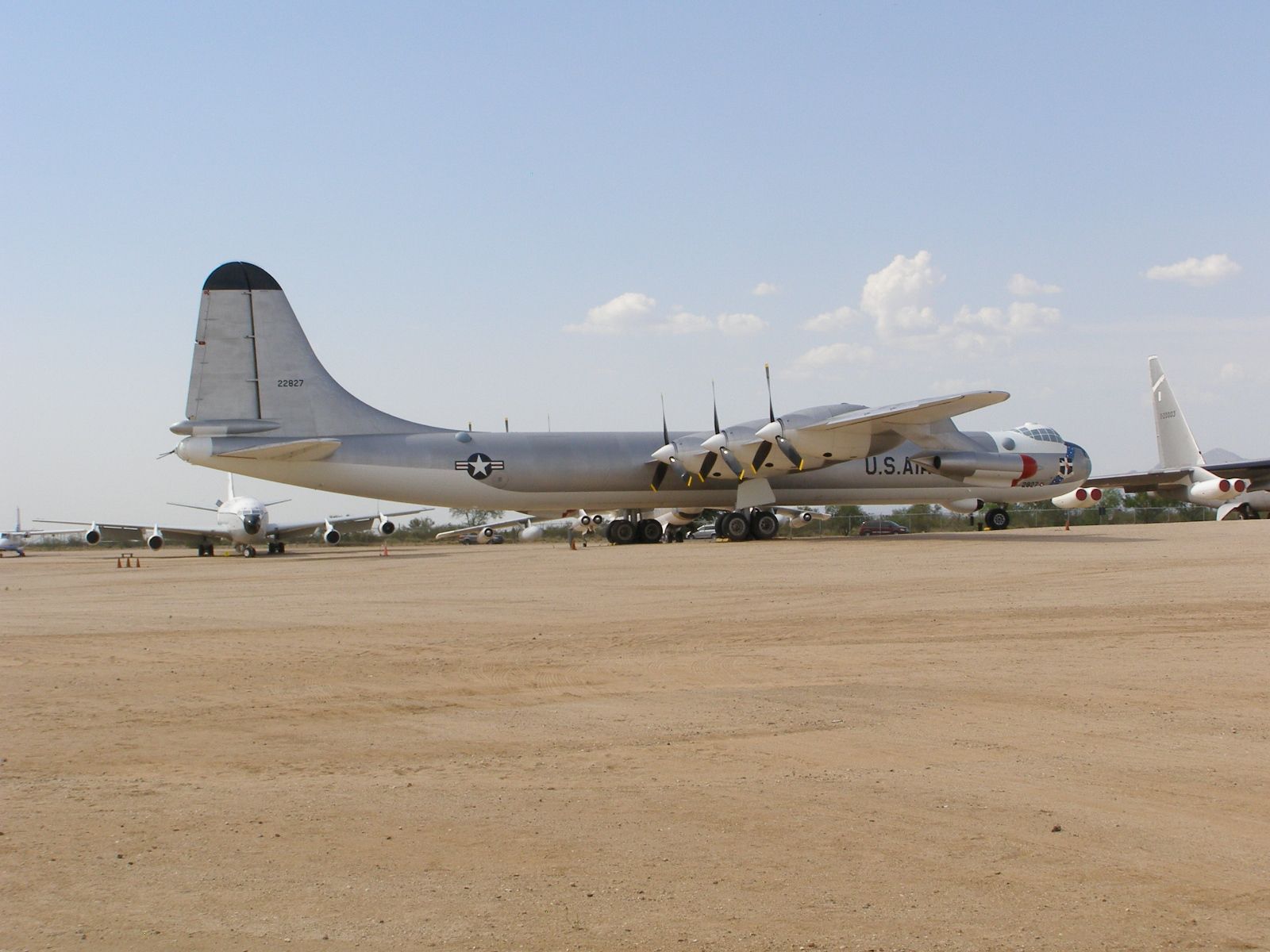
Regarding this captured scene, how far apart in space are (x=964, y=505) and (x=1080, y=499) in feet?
23.2

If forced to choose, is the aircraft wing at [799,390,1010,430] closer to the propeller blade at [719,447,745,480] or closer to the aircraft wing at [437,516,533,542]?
the propeller blade at [719,447,745,480]

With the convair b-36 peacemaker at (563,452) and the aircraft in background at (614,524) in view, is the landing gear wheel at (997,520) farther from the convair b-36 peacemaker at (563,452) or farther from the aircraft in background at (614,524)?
the aircraft in background at (614,524)

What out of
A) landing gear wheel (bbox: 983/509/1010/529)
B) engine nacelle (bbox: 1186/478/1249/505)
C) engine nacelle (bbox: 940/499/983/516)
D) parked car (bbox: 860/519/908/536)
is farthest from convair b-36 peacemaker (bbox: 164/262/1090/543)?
engine nacelle (bbox: 1186/478/1249/505)

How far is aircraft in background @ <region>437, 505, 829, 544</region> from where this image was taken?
126 ft

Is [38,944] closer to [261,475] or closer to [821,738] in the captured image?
Result: [821,738]

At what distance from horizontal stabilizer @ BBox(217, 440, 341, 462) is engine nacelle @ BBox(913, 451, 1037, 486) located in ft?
54.4

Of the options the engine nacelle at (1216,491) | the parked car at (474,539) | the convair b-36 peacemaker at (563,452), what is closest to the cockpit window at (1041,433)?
the convair b-36 peacemaker at (563,452)

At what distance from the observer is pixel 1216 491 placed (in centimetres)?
5206

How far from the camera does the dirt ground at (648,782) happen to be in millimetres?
4207

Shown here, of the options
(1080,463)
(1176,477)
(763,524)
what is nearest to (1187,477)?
(1176,477)

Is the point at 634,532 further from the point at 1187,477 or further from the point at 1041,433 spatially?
the point at 1187,477

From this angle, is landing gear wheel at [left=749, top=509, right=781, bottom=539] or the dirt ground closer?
the dirt ground

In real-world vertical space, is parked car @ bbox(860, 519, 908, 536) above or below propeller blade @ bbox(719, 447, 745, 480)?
below

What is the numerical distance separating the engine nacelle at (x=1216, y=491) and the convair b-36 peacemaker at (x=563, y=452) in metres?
17.9
